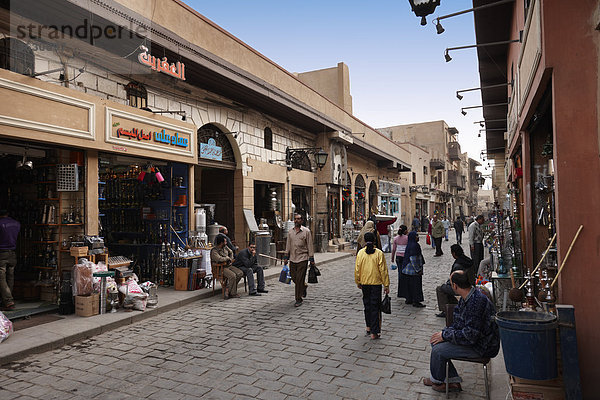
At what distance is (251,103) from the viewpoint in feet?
43.8

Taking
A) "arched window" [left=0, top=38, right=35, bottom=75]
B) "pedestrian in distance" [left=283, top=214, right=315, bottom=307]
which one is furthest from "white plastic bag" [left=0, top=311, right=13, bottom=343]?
"pedestrian in distance" [left=283, top=214, right=315, bottom=307]

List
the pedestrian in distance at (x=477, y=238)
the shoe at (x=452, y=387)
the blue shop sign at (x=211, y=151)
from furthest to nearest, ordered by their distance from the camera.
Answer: the blue shop sign at (x=211, y=151) → the pedestrian in distance at (x=477, y=238) → the shoe at (x=452, y=387)

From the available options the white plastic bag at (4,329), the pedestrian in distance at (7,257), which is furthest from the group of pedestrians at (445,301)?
the pedestrian in distance at (7,257)

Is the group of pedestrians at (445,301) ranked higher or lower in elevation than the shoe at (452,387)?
higher

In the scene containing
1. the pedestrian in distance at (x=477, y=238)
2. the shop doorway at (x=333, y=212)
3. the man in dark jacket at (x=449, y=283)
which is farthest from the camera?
the shop doorway at (x=333, y=212)

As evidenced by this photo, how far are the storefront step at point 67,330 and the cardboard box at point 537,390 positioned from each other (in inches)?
231

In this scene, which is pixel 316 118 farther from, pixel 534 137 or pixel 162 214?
pixel 534 137

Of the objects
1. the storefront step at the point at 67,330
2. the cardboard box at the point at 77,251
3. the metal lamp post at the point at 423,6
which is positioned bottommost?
the storefront step at the point at 67,330

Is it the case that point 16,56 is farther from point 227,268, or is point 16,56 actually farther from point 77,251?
point 227,268

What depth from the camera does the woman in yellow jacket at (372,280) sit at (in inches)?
229

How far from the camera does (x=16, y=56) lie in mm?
6957

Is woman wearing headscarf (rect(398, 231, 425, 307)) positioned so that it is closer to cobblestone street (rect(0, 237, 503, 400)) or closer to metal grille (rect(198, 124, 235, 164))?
cobblestone street (rect(0, 237, 503, 400))

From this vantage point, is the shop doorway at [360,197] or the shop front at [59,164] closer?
the shop front at [59,164]

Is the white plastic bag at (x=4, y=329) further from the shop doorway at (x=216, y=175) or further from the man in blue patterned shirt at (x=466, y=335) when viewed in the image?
the shop doorway at (x=216, y=175)
